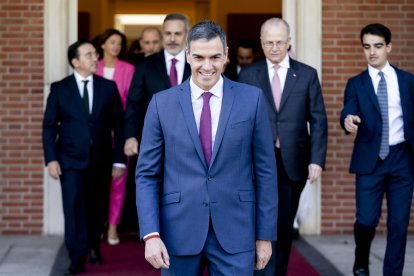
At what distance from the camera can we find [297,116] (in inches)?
245

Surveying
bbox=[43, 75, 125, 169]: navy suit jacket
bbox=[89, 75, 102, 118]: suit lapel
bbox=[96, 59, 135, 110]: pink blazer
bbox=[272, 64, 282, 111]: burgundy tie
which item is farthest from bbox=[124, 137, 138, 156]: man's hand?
bbox=[96, 59, 135, 110]: pink blazer

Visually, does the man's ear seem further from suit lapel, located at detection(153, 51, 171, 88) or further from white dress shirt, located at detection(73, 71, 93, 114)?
suit lapel, located at detection(153, 51, 171, 88)

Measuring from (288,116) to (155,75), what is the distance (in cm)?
131

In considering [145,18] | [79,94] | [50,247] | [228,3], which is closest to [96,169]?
[79,94]

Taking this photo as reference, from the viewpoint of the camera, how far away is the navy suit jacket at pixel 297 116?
6.17m

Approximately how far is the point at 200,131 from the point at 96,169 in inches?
126

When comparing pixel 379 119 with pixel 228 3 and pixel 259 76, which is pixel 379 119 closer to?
pixel 259 76

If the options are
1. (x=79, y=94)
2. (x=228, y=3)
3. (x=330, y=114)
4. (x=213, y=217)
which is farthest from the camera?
(x=228, y=3)

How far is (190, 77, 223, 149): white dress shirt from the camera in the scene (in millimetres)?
4062

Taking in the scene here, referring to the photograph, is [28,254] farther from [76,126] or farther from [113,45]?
[113,45]

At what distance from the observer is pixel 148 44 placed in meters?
8.84

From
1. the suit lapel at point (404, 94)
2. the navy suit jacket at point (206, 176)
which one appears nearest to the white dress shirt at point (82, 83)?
the suit lapel at point (404, 94)

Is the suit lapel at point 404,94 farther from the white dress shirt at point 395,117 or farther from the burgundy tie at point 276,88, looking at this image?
the burgundy tie at point 276,88

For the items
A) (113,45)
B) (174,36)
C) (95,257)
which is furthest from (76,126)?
(113,45)
